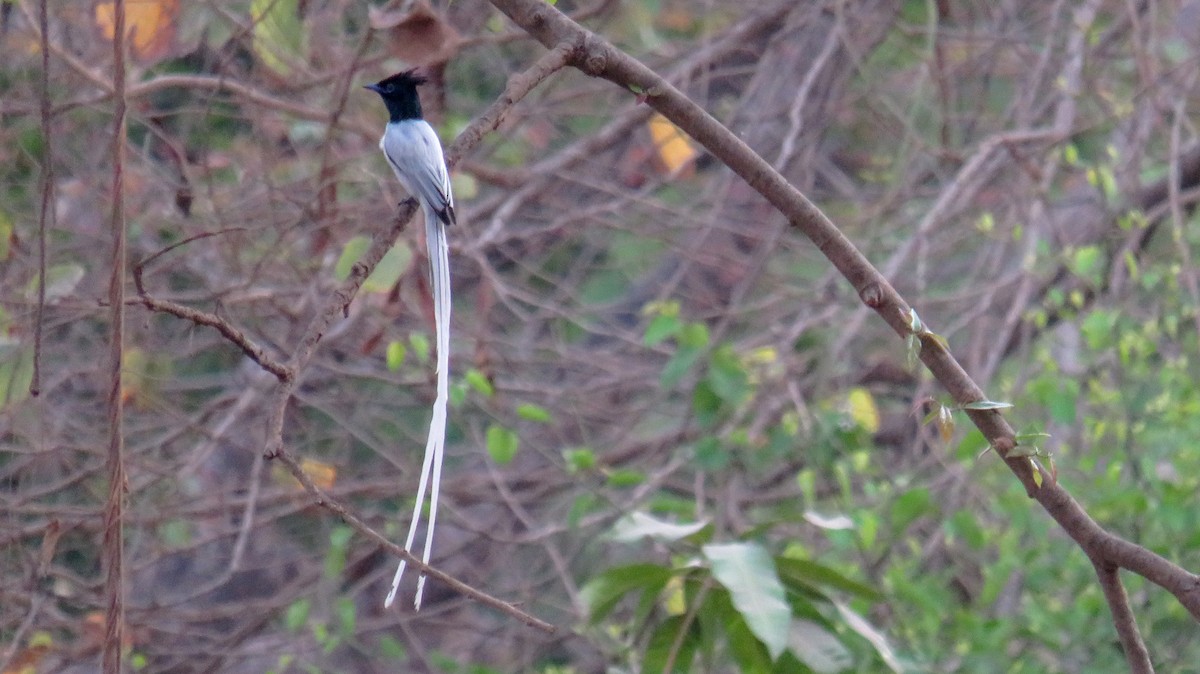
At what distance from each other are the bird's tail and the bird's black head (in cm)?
67

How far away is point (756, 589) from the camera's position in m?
2.54

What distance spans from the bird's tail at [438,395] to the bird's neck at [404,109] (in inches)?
25.5

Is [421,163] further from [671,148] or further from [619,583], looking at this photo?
[671,148]

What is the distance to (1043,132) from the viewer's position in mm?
4746

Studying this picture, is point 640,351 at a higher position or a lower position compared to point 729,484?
higher

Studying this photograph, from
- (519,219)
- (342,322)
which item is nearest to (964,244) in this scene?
(519,219)

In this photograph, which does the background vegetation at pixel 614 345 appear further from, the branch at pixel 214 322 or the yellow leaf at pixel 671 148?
the branch at pixel 214 322

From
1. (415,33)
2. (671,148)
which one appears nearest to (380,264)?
(415,33)

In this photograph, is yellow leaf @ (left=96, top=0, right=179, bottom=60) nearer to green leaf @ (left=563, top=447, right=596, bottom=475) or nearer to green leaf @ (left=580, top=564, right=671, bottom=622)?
green leaf @ (left=563, top=447, right=596, bottom=475)

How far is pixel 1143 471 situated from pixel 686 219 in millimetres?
2000

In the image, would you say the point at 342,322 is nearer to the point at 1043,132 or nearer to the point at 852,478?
the point at 852,478

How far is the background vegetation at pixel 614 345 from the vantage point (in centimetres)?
361

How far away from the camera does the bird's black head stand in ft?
11.2

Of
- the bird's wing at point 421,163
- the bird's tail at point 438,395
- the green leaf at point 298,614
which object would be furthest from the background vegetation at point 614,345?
the bird's tail at point 438,395
